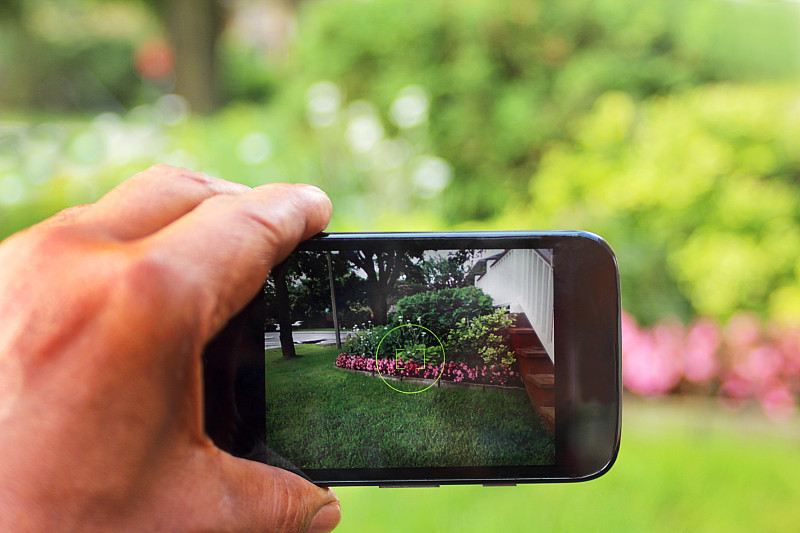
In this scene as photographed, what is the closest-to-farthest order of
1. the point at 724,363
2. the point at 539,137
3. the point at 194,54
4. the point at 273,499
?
the point at 273,499 → the point at 724,363 → the point at 539,137 → the point at 194,54

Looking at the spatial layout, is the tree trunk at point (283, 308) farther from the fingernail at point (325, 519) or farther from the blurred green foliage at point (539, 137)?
the blurred green foliage at point (539, 137)

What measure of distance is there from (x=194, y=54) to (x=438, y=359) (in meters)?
6.38

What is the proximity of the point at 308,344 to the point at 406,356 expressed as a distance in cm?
19

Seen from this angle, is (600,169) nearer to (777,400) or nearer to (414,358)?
(777,400)

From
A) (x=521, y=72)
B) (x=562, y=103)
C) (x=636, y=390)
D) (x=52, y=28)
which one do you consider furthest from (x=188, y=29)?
(x=52, y=28)

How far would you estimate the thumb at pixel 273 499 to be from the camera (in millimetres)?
911

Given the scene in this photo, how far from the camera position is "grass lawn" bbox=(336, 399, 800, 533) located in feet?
7.18

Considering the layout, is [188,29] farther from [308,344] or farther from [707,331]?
[308,344]

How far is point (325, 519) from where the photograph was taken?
110 cm

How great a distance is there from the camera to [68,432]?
777 millimetres

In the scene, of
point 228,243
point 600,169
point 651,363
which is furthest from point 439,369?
point 600,169

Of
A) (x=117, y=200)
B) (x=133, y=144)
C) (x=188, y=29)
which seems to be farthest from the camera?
(x=188, y=29)

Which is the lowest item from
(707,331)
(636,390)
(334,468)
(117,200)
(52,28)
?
(636,390)

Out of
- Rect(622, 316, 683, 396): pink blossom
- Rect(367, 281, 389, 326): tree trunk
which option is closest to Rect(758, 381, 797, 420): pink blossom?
Rect(622, 316, 683, 396): pink blossom
